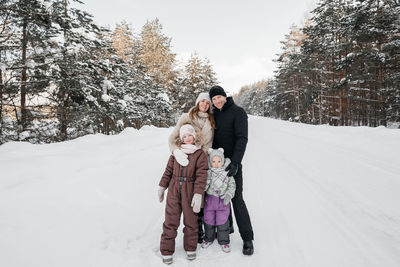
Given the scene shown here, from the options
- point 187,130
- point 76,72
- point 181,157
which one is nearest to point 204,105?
point 187,130

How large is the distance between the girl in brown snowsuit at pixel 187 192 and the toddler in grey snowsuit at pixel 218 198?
0.42 ft

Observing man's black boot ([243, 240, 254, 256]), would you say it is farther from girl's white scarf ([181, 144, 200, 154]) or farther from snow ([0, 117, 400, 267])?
girl's white scarf ([181, 144, 200, 154])

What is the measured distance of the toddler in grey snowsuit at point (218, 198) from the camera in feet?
8.55

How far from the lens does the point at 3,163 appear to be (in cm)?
434

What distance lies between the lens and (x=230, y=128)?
276cm

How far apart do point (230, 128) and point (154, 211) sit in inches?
89.4

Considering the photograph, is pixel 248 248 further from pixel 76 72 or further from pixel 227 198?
pixel 76 72

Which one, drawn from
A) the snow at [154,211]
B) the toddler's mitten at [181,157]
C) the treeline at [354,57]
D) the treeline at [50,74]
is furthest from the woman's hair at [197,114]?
the treeline at [354,57]

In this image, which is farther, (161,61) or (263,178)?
(161,61)

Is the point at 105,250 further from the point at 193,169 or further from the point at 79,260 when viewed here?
the point at 193,169

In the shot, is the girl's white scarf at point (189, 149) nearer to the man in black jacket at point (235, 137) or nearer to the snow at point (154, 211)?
the man in black jacket at point (235, 137)

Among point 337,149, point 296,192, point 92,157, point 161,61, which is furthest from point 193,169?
point 161,61

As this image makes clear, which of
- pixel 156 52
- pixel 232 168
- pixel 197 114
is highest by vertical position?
pixel 156 52

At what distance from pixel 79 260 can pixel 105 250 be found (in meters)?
0.31
